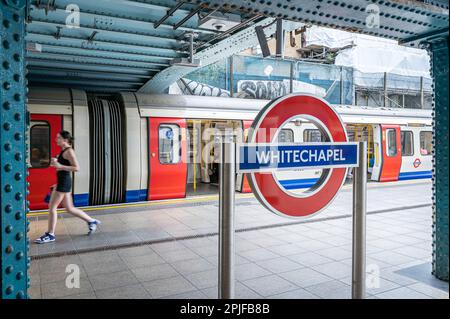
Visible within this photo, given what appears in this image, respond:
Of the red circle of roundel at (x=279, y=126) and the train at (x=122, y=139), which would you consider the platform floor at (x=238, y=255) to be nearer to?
the train at (x=122, y=139)

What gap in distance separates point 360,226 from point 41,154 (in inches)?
279

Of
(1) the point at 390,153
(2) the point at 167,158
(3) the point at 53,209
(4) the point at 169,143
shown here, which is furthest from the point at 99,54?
(1) the point at 390,153

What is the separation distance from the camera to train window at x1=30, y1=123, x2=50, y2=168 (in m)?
7.84

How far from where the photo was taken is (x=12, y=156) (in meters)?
2.30

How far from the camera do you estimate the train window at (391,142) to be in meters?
13.0

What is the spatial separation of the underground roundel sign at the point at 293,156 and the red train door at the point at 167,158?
6587 mm

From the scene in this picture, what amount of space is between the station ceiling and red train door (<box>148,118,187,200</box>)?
4.14 ft

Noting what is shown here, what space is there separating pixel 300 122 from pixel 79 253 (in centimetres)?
776

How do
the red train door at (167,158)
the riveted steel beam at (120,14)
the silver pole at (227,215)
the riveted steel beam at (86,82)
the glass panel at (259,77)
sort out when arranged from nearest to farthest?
the silver pole at (227,215), the riveted steel beam at (120,14), the red train door at (167,158), the riveted steel beam at (86,82), the glass panel at (259,77)

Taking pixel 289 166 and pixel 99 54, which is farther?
pixel 99 54

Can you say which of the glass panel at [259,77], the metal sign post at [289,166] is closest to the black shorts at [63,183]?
the metal sign post at [289,166]

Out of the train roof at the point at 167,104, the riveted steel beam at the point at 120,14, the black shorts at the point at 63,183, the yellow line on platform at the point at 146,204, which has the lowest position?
the yellow line on platform at the point at 146,204

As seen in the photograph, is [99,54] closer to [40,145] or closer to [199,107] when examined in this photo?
[40,145]

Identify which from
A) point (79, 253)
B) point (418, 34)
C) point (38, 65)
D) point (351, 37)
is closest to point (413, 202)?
point (418, 34)
